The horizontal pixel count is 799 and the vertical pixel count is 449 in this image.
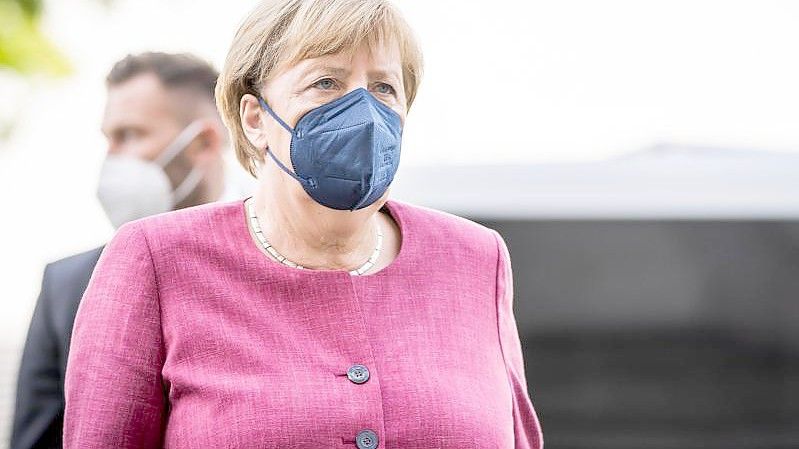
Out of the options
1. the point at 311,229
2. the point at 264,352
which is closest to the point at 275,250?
the point at 311,229

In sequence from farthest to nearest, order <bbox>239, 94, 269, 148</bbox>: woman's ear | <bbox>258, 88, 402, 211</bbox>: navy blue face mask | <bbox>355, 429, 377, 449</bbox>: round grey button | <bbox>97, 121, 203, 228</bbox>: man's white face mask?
<bbox>97, 121, 203, 228</bbox>: man's white face mask, <bbox>239, 94, 269, 148</bbox>: woman's ear, <bbox>258, 88, 402, 211</bbox>: navy blue face mask, <bbox>355, 429, 377, 449</bbox>: round grey button

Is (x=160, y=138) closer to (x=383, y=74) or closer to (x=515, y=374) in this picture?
(x=383, y=74)

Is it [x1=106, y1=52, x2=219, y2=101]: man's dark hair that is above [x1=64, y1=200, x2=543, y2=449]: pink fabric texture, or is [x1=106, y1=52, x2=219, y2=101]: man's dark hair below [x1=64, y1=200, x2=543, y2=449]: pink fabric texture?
above

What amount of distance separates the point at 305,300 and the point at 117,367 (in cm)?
35

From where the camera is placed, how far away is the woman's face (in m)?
2.30

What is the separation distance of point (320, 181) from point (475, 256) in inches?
14.6

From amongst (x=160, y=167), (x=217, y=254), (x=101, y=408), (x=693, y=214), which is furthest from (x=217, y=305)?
(x=693, y=214)

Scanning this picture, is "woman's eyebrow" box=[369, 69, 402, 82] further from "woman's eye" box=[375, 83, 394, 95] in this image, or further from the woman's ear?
the woman's ear

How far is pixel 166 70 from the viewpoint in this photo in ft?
10.7

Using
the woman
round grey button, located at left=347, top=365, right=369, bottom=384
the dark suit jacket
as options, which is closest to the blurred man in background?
the dark suit jacket

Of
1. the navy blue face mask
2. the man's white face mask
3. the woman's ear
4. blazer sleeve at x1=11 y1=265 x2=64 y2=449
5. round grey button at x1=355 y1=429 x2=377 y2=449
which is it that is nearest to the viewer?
round grey button at x1=355 y1=429 x2=377 y2=449

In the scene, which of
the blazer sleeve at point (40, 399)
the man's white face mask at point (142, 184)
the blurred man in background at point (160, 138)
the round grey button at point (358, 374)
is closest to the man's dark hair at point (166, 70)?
the blurred man in background at point (160, 138)

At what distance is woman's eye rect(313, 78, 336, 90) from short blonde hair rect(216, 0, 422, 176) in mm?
47

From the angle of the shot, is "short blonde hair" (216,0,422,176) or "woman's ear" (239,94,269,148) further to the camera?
"woman's ear" (239,94,269,148)
